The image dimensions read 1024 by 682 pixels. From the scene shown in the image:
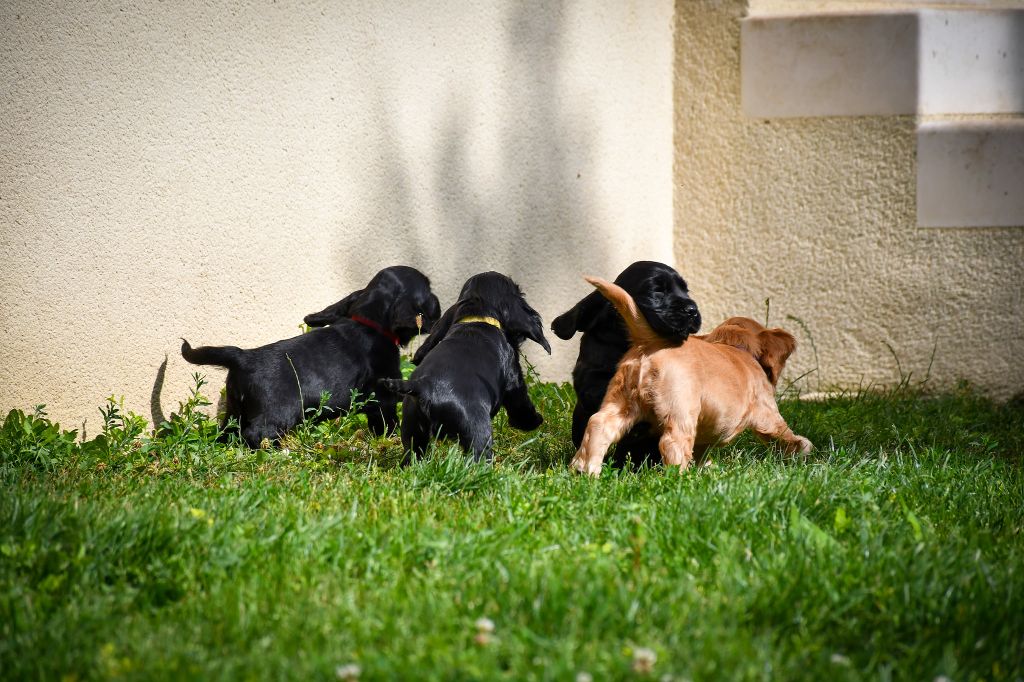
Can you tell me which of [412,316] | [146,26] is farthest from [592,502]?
[146,26]

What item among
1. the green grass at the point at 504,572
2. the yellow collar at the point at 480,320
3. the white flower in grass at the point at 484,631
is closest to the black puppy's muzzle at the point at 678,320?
the green grass at the point at 504,572

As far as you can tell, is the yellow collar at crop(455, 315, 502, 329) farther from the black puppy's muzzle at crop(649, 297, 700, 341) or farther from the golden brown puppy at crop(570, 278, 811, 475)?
the black puppy's muzzle at crop(649, 297, 700, 341)

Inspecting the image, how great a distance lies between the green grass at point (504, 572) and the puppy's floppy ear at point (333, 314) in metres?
1.18

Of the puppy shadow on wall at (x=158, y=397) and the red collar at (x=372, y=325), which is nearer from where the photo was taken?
the puppy shadow on wall at (x=158, y=397)

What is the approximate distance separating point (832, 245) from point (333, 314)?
3530mm

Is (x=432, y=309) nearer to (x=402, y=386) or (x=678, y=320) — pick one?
(x=402, y=386)

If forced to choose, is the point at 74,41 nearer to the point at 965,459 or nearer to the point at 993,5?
the point at 965,459

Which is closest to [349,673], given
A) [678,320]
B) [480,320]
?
[678,320]

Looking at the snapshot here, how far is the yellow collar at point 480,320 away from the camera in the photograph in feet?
15.6

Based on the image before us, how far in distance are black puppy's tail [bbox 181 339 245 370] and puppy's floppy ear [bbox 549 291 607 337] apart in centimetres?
153

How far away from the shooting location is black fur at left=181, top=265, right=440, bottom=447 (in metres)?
4.74

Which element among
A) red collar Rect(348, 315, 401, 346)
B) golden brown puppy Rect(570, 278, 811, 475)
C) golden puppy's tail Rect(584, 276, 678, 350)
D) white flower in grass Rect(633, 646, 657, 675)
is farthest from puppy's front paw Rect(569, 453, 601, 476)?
white flower in grass Rect(633, 646, 657, 675)

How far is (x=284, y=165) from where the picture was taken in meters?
5.30

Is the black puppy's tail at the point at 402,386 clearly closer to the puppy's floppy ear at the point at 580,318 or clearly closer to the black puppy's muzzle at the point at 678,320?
the puppy's floppy ear at the point at 580,318
